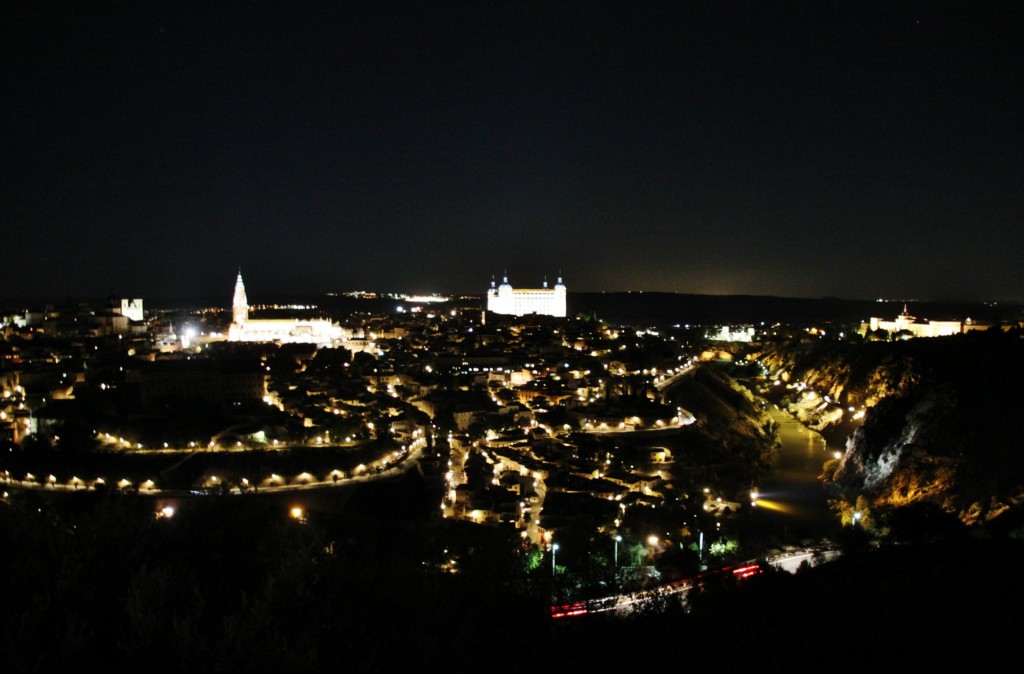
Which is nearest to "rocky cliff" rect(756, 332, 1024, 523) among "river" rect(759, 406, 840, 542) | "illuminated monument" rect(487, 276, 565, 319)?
"river" rect(759, 406, 840, 542)

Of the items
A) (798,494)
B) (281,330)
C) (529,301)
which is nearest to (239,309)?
(281,330)

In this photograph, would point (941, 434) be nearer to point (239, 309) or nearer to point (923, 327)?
point (923, 327)

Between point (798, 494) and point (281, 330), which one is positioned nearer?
point (798, 494)

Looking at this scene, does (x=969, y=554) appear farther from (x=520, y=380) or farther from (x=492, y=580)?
(x=520, y=380)

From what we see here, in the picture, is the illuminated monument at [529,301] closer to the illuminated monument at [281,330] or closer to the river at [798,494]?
the illuminated monument at [281,330]

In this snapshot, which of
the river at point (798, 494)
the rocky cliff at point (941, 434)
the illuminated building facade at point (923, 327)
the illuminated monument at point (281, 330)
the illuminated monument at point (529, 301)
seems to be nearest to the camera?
the river at point (798, 494)

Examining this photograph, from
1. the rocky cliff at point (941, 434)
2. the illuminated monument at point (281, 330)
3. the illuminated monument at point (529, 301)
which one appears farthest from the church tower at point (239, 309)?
the rocky cliff at point (941, 434)
